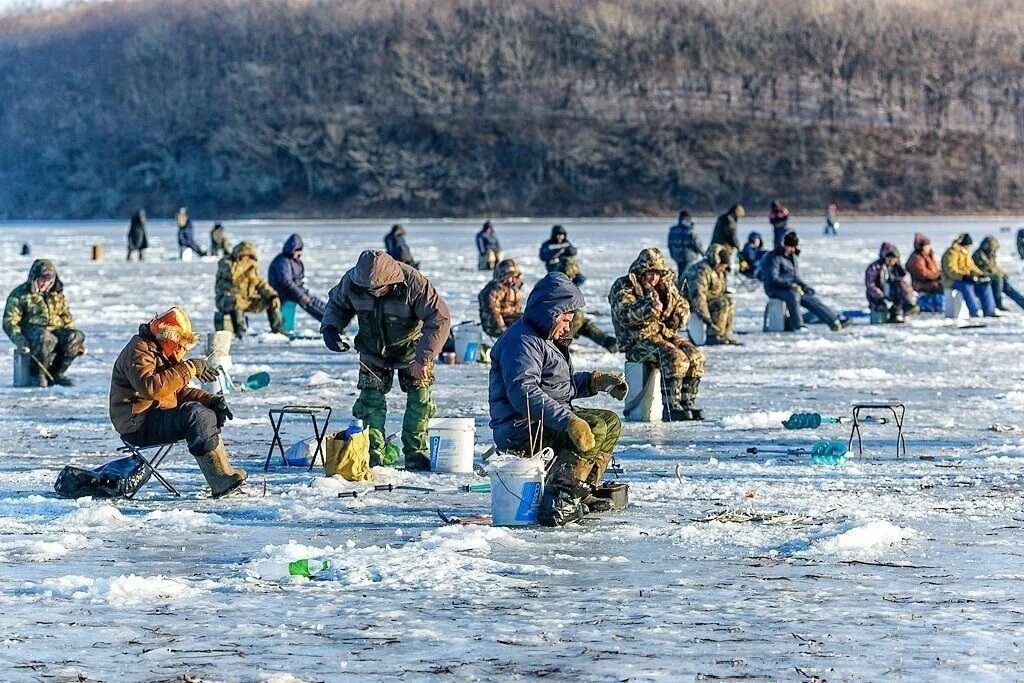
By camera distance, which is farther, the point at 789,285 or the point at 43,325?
the point at 789,285

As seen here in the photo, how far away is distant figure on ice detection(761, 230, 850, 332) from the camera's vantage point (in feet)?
71.8

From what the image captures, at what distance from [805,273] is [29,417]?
973 inches

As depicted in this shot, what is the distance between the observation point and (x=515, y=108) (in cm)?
12875

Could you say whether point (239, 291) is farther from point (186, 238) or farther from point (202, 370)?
point (186, 238)

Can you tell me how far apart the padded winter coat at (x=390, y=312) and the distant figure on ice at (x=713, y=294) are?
921cm

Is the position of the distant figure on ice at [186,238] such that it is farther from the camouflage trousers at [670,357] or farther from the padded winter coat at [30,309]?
the camouflage trousers at [670,357]

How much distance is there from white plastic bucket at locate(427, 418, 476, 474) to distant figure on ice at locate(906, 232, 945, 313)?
15234 millimetres

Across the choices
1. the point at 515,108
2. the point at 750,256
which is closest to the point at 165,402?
the point at 750,256

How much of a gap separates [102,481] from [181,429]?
562 mm

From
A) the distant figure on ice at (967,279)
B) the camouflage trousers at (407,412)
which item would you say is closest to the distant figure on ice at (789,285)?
the distant figure on ice at (967,279)

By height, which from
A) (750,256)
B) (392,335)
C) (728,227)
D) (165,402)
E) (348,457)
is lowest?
(348,457)

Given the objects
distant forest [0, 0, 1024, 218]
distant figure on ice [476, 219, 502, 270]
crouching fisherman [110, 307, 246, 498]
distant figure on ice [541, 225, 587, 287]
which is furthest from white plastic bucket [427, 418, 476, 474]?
distant forest [0, 0, 1024, 218]

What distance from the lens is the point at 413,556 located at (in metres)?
7.82

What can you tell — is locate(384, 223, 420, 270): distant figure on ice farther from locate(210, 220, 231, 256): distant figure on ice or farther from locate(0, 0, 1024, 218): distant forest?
locate(0, 0, 1024, 218): distant forest
